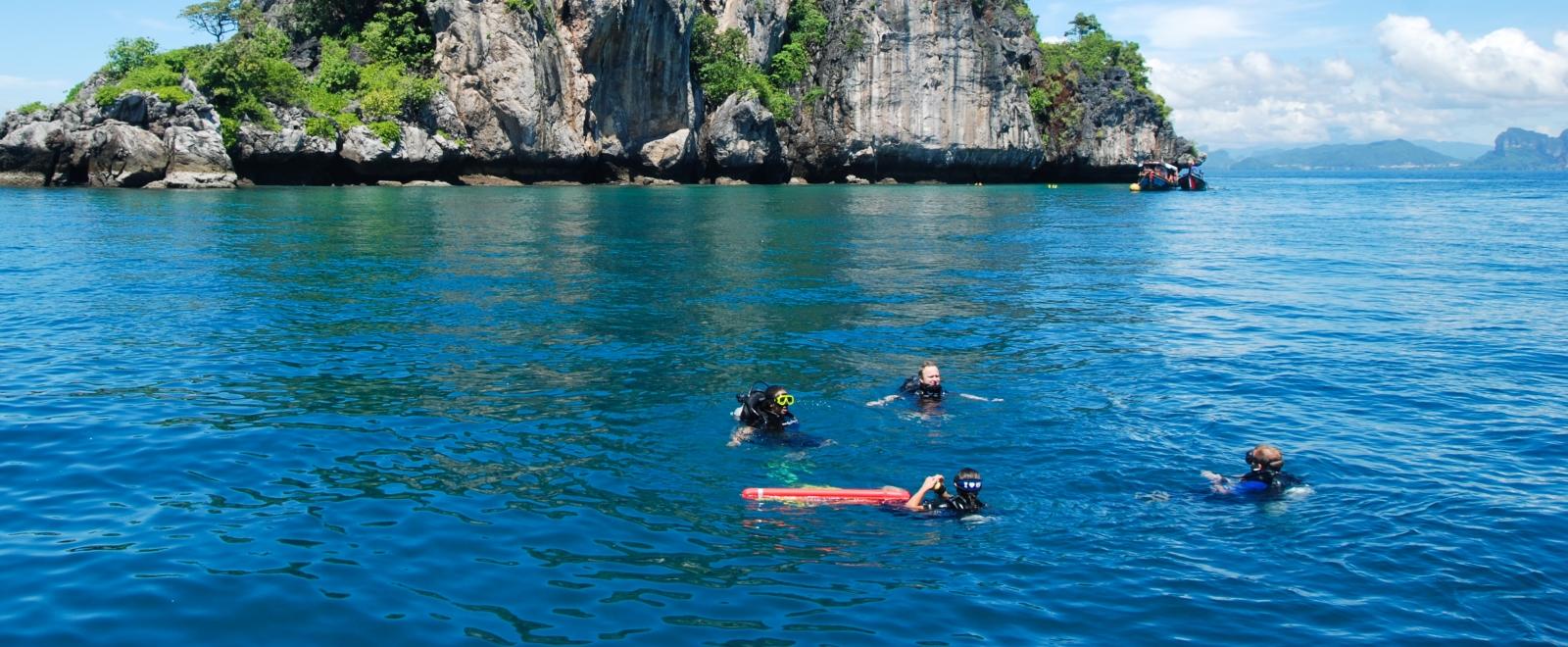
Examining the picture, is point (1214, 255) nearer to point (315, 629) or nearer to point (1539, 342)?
point (1539, 342)

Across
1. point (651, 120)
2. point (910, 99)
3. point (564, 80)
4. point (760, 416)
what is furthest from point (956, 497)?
point (910, 99)

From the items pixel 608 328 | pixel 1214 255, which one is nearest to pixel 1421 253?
pixel 1214 255

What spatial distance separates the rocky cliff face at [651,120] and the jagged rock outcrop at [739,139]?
0.16m

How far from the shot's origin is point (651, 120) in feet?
259

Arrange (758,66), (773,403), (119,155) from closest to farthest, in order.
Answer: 1. (773,403)
2. (119,155)
3. (758,66)

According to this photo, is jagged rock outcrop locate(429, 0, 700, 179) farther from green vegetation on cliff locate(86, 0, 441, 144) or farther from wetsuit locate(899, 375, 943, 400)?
wetsuit locate(899, 375, 943, 400)

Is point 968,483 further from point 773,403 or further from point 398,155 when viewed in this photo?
point 398,155

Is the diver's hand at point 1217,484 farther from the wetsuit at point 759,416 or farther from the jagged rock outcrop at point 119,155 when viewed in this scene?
the jagged rock outcrop at point 119,155

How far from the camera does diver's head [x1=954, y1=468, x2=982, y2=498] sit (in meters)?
11.0

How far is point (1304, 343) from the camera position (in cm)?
2067

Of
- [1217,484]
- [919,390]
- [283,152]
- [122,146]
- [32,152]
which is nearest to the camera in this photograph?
[1217,484]

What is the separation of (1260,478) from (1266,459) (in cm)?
27

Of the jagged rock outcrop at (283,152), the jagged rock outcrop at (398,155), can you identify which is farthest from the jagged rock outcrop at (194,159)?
the jagged rock outcrop at (398,155)

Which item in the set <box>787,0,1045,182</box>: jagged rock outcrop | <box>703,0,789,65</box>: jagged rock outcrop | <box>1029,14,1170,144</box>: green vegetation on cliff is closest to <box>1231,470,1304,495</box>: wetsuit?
<box>703,0,789,65</box>: jagged rock outcrop
